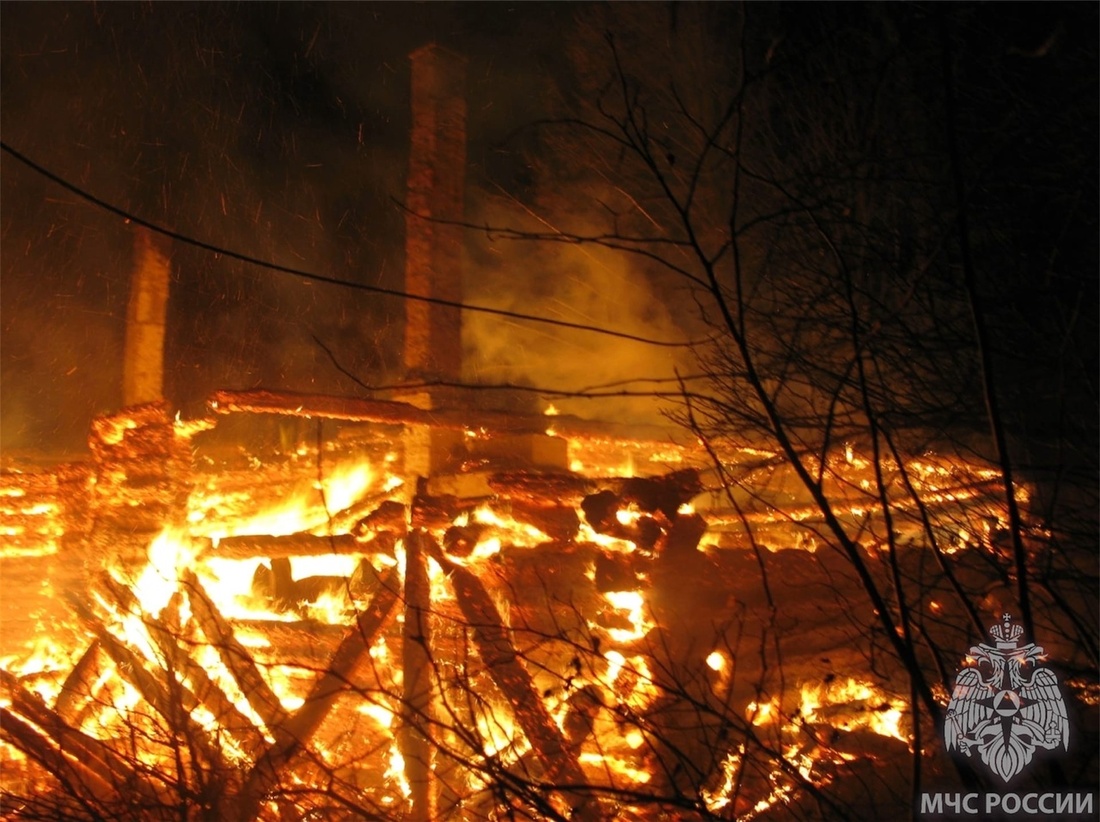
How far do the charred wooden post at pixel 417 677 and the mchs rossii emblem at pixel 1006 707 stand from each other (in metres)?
2.19

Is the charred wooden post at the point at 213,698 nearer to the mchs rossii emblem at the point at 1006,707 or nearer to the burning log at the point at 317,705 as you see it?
the burning log at the point at 317,705

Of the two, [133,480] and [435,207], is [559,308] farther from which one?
[133,480]

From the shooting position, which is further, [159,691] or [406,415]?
[406,415]

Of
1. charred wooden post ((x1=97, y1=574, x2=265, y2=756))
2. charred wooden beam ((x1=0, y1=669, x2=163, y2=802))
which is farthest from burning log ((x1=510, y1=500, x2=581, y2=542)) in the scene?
charred wooden beam ((x1=0, y1=669, x2=163, y2=802))

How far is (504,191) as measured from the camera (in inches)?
388

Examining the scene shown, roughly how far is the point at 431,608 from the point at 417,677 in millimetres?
670

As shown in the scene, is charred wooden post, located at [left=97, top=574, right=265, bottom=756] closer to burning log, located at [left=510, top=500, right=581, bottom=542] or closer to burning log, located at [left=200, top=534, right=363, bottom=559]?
burning log, located at [left=200, top=534, right=363, bottom=559]

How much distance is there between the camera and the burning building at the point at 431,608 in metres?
4.14

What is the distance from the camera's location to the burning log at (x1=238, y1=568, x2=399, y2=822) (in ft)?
13.2

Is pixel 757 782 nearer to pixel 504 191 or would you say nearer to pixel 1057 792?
pixel 1057 792

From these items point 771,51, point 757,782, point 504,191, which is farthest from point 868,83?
point 504,191

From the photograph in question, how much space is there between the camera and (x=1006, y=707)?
9.80ft

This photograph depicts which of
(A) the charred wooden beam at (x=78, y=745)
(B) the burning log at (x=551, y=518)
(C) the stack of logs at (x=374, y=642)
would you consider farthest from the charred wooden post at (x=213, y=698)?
(B) the burning log at (x=551, y=518)

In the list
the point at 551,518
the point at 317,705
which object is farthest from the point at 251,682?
the point at 551,518
